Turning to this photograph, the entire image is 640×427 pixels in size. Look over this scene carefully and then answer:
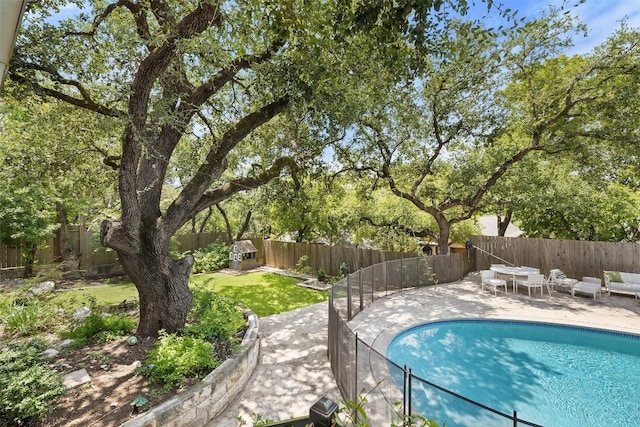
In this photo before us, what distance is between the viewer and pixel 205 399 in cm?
418

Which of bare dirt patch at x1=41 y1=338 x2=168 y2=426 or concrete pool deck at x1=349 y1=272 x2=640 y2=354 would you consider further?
concrete pool deck at x1=349 y1=272 x2=640 y2=354

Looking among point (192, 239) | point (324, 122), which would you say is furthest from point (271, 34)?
point (192, 239)

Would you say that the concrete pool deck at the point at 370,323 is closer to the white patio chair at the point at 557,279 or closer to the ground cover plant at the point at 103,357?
the white patio chair at the point at 557,279

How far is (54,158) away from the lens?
6.91 meters

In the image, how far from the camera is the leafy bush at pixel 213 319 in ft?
18.7

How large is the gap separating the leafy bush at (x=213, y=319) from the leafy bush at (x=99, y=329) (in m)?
1.29

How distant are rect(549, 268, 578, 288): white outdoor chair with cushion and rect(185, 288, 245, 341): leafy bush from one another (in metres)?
10.6

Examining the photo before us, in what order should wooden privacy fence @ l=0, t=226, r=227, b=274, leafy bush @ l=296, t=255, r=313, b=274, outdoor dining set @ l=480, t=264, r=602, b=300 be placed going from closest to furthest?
outdoor dining set @ l=480, t=264, r=602, b=300 → wooden privacy fence @ l=0, t=226, r=227, b=274 → leafy bush @ l=296, t=255, r=313, b=274

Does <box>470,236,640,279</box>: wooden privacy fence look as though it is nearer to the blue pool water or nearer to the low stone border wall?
the blue pool water

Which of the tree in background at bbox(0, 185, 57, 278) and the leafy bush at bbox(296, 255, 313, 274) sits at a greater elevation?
the tree in background at bbox(0, 185, 57, 278)

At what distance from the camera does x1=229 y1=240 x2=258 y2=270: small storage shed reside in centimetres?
1512

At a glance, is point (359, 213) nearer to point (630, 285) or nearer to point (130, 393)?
point (630, 285)

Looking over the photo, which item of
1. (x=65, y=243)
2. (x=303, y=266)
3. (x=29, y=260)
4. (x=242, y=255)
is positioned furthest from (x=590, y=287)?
(x=29, y=260)

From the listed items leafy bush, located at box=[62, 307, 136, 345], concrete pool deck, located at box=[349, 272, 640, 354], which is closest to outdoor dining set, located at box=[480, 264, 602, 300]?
concrete pool deck, located at box=[349, 272, 640, 354]
